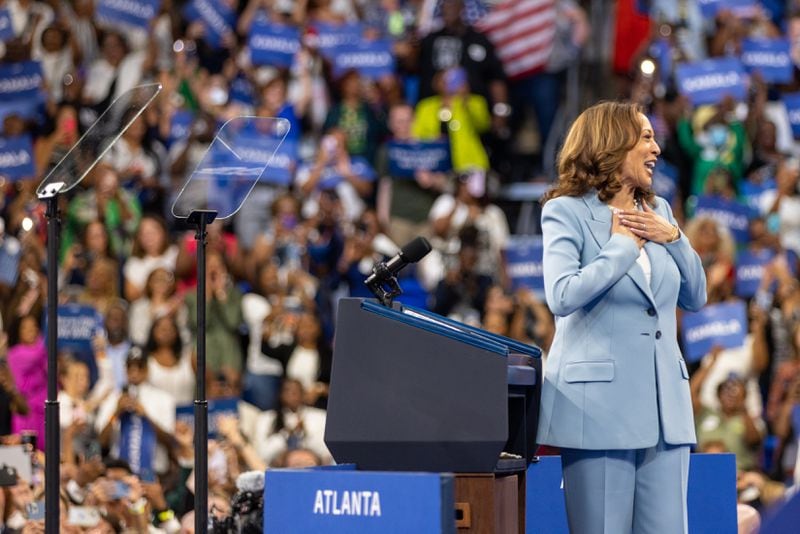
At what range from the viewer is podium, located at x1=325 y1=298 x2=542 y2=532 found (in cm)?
357

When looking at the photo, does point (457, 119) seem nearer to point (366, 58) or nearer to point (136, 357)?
point (366, 58)

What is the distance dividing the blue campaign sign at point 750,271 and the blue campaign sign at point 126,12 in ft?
15.7

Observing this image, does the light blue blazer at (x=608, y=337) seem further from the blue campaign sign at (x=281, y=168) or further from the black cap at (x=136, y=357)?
the blue campaign sign at (x=281, y=168)

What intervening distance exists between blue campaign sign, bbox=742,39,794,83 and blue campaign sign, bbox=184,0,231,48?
3835mm

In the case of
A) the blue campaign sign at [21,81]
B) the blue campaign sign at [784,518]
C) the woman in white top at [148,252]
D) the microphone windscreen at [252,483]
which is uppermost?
the blue campaign sign at [21,81]

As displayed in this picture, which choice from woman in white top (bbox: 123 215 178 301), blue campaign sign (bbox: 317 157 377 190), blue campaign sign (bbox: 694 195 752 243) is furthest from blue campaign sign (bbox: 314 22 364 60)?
blue campaign sign (bbox: 694 195 752 243)

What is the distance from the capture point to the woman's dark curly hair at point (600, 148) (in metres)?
3.86

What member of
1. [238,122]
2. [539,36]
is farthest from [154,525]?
[539,36]

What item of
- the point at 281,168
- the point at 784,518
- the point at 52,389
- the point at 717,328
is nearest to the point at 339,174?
the point at 281,168

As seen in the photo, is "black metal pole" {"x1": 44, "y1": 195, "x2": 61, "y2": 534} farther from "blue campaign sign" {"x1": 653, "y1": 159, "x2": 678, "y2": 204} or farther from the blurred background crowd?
→ "blue campaign sign" {"x1": 653, "y1": 159, "x2": 678, "y2": 204}

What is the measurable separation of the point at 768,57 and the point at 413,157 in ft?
8.70

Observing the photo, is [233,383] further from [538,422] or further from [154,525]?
[538,422]

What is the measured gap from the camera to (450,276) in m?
9.30

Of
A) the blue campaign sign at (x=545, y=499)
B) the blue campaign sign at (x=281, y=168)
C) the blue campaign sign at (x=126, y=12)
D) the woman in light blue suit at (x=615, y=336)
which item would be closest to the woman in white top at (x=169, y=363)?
the blue campaign sign at (x=281, y=168)
